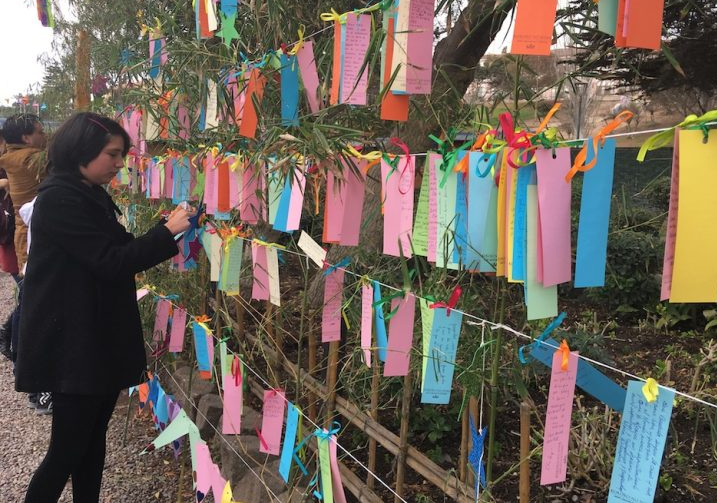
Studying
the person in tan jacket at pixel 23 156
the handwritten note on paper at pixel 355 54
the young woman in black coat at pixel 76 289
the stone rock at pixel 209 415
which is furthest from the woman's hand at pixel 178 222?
the person in tan jacket at pixel 23 156

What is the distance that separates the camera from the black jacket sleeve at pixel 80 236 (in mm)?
1701

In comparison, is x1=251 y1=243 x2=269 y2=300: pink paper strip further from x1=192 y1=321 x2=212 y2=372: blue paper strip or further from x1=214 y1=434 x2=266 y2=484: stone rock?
x1=214 y1=434 x2=266 y2=484: stone rock

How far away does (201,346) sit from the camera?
2320 millimetres

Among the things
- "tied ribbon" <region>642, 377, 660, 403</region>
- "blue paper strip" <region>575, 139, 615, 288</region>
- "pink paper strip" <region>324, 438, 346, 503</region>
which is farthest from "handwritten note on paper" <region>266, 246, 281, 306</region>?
"tied ribbon" <region>642, 377, 660, 403</region>

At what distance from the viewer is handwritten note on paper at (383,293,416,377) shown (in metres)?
1.31

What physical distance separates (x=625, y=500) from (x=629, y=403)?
0.14 meters

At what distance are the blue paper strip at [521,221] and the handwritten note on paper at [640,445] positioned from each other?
0.25 metres

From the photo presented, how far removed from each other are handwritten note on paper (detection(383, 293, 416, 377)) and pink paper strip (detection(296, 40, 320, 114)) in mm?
607

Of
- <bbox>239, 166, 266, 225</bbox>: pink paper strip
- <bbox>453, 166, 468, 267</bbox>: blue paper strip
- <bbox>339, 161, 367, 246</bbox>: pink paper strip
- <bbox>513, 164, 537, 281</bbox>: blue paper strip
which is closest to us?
<bbox>513, 164, 537, 281</bbox>: blue paper strip

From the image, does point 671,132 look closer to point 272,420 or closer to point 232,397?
point 272,420

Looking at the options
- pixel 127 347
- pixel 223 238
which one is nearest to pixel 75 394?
pixel 127 347

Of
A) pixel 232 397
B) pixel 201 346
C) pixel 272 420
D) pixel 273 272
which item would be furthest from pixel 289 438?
pixel 201 346

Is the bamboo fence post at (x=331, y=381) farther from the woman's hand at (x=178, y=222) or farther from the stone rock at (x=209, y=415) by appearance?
the stone rock at (x=209, y=415)

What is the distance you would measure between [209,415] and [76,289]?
1230 millimetres
